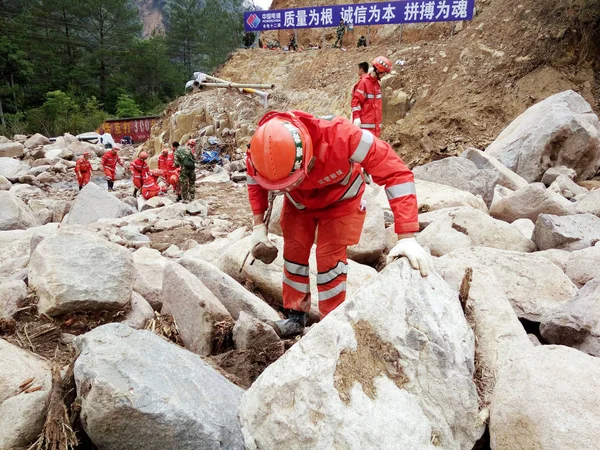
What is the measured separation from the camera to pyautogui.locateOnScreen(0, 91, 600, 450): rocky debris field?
1572mm

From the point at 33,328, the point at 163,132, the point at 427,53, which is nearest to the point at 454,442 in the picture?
the point at 33,328

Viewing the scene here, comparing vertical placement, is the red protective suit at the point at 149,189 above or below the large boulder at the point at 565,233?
below

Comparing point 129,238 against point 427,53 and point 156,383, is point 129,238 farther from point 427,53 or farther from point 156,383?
point 427,53

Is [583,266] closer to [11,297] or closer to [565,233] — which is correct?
[565,233]

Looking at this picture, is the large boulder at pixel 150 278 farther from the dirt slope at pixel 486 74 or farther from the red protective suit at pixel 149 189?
the dirt slope at pixel 486 74

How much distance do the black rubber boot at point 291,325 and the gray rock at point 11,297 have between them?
4.99 ft

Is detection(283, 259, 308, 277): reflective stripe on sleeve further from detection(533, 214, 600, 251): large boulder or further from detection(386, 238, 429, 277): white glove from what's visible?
detection(533, 214, 600, 251): large boulder

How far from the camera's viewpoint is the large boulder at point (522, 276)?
2750 millimetres

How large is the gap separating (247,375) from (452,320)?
1.12m

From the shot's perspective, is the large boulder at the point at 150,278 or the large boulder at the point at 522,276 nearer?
the large boulder at the point at 522,276

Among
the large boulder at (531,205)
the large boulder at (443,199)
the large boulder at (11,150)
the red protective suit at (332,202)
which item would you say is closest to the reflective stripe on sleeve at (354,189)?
the red protective suit at (332,202)

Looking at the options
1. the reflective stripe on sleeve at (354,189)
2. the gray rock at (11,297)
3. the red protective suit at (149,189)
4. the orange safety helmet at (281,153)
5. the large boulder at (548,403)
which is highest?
the orange safety helmet at (281,153)

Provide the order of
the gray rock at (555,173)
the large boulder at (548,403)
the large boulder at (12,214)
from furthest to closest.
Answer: the gray rock at (555,173)
the large boulder at (12,214)
the large boulder at (548,403)

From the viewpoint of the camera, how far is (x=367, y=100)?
22.8ft
